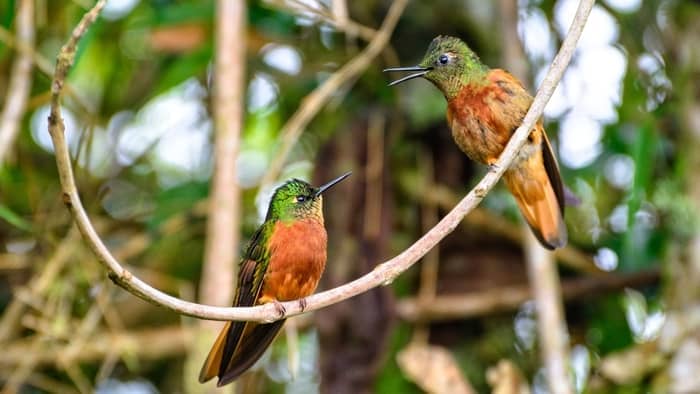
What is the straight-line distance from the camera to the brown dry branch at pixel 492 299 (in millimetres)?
4344

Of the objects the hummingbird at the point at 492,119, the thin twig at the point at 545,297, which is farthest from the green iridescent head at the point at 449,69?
the thin twig at the point at 545,297

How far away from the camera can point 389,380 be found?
443 centimetres

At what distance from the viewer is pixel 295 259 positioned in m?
2.55

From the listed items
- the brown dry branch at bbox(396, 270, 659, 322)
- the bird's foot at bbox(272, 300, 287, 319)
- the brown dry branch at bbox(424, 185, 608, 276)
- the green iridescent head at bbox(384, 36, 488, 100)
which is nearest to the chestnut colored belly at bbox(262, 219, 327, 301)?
the bird's foot at bbox(272, 300, 287, 319)

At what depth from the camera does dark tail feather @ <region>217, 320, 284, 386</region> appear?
2332mm

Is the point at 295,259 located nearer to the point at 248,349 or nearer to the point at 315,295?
the point at 248,349

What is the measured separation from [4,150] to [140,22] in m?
0.94

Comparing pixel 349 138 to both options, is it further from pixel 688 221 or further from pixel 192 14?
pixel 688 221

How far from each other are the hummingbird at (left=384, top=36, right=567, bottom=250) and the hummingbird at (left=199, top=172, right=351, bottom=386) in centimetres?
36

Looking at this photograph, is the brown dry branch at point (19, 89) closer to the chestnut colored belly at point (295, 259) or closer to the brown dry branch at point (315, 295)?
the chestnut colored belly at point (295, 259)

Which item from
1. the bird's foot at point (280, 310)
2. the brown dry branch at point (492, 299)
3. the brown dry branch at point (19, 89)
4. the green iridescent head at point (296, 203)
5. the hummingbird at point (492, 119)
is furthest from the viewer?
the brown dry branch at point (492, 299)

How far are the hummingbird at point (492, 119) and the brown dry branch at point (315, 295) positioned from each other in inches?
16.9

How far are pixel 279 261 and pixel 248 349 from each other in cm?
27

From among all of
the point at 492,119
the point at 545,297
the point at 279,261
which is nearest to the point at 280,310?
the point at 279,261
